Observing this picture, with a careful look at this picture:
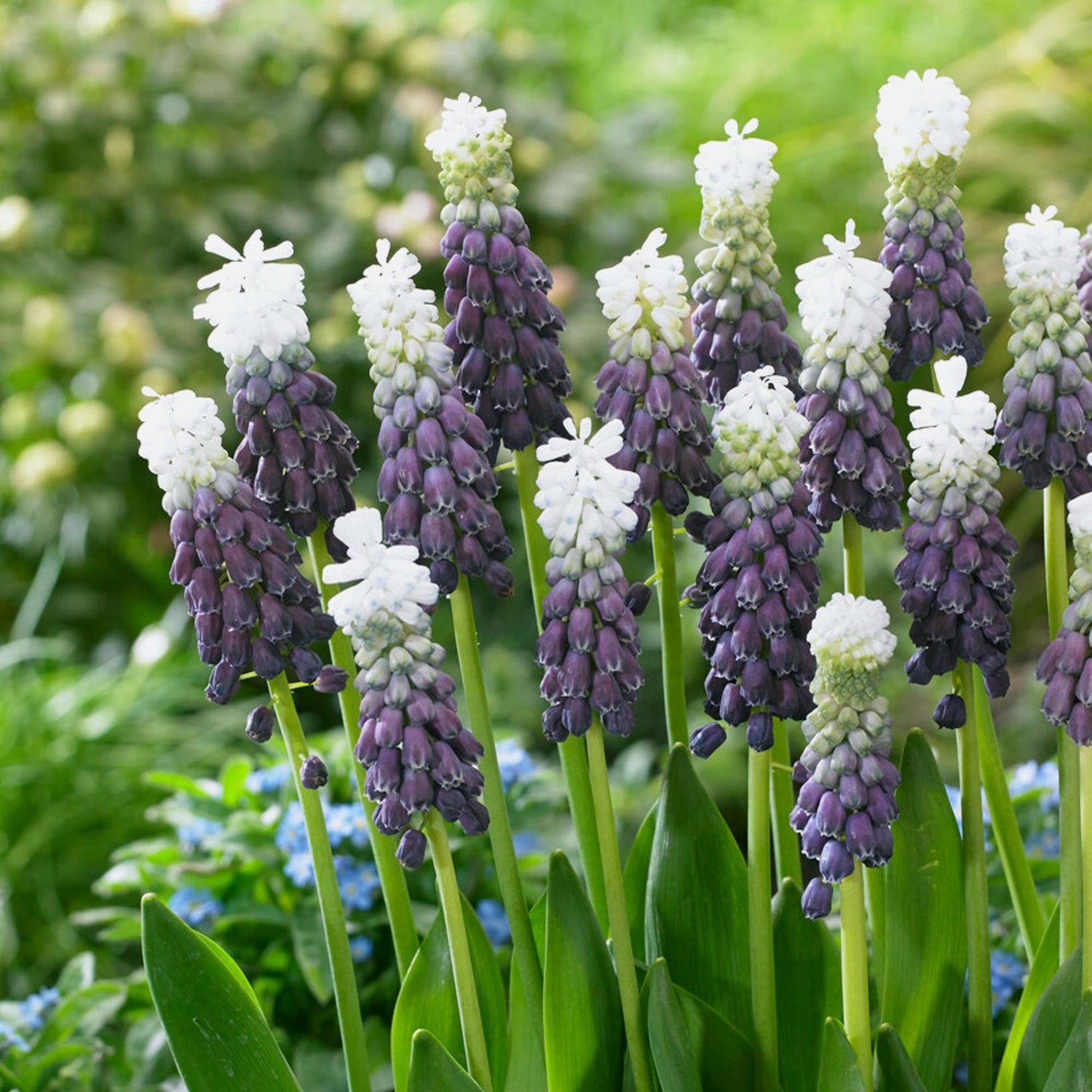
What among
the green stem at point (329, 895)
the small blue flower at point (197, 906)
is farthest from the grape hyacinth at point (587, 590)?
the small blue flower at point (197, 906)

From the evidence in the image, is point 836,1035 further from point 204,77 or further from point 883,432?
point 204,77

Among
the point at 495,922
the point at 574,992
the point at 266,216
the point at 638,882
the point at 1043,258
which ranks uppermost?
the point at 266,216

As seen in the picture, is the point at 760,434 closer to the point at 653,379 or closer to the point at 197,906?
the point at 653,379

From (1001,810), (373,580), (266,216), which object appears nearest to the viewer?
(373,580)

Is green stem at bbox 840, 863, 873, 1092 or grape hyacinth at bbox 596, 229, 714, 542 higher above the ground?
grape hyacinth at bbox 596, 229, 714, 542

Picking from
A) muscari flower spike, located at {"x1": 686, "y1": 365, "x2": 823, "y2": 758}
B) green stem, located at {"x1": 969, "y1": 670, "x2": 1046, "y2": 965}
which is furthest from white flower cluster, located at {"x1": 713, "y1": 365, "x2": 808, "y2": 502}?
green stem, located at {"x1": 969, "y1": 670, "x2": 1046, "y2": 965}

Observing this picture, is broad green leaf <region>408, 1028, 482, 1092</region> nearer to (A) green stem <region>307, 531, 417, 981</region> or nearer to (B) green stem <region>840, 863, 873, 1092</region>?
(A) green stem <region>307, 531, 417, 981</region>

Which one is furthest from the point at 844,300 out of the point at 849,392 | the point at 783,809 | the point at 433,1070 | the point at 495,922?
the point at 495,922

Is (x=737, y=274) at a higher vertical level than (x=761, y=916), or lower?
higher
